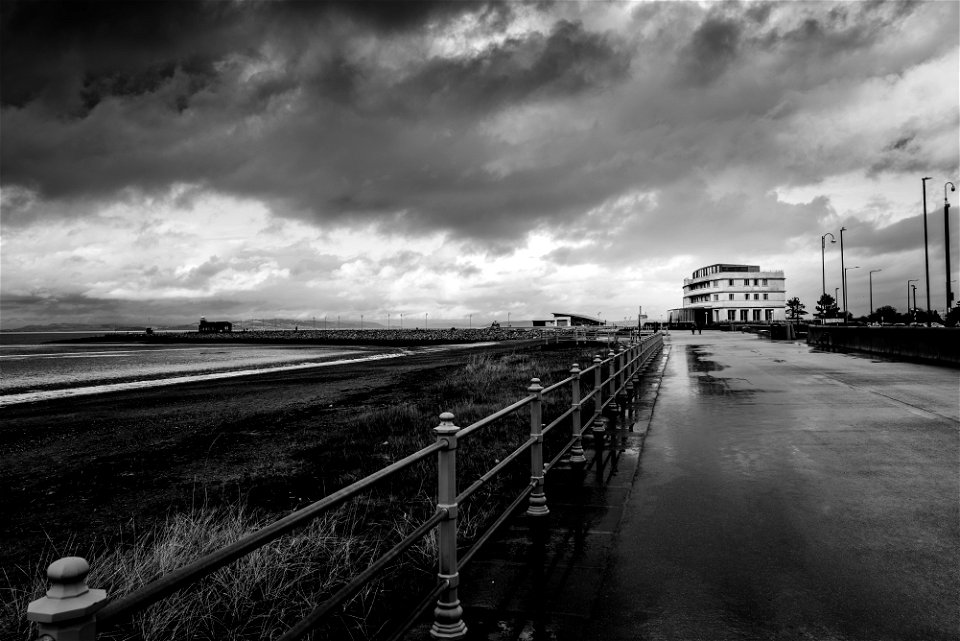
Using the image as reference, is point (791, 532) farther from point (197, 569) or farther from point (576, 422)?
point (197, 569)

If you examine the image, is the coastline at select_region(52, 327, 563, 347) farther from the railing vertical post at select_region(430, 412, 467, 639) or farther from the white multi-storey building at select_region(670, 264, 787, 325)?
the railing vertical post at select_region(430, 412, 467, 639)

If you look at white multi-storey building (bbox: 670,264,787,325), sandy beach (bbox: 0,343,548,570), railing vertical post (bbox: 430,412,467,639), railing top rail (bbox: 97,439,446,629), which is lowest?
sandy beach (bbox: 0,343,548,570)

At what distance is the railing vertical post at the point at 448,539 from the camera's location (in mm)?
3850

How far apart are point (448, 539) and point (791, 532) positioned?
3.34 metres

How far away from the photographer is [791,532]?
552cm

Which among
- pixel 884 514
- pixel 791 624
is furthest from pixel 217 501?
pixel 884 514

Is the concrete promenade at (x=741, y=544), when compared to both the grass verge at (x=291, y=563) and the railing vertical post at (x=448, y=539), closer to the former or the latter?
the railing vertical post at (x=448, y=539)

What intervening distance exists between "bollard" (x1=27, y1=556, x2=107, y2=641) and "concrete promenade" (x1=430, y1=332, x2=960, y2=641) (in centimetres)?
269

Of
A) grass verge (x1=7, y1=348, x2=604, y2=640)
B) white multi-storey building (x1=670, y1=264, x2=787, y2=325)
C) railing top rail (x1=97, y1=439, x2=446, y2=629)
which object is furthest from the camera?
white multi-storey building (x1=670, y1=264, x2=787, y2=325)

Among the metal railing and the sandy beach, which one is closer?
the metal railing

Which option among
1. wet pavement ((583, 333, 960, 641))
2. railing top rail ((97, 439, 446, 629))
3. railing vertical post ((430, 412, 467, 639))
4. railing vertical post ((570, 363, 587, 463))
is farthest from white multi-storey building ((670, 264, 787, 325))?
railing top rail ((97, 439, 446, 629))

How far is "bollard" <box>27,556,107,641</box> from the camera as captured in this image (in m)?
1.53

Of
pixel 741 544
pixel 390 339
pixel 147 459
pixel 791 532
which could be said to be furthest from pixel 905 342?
pixel 390 339

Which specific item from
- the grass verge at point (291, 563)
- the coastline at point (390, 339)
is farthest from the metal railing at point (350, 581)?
the coastline at point (390, 339)
